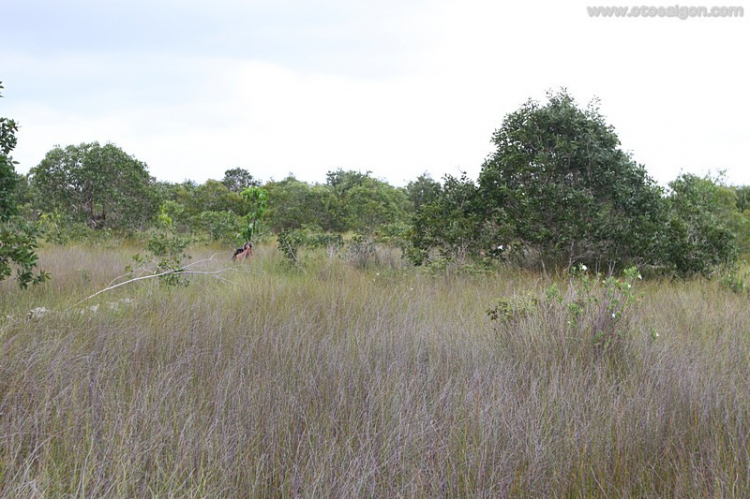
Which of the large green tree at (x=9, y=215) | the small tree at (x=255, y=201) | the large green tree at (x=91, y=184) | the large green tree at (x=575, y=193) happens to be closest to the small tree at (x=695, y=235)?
the large green tree at (x=575, y=193)

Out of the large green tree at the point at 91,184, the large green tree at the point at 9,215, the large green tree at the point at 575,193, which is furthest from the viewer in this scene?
the large green tree at the point at 91,184

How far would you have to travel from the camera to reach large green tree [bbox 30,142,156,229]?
43.0ft

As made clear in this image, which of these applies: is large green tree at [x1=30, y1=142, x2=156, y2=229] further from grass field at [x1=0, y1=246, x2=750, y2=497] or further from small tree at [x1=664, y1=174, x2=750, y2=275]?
small tree at [x1=664, y1=174, x2=750, y2=275]

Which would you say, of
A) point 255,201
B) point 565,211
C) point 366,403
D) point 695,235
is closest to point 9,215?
point 366,403

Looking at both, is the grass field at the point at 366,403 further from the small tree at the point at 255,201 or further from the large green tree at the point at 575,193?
the small tree at the point at 255,201

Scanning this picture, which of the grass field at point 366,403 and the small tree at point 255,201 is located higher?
the small tree at point 255,201

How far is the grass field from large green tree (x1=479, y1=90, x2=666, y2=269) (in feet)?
8.96

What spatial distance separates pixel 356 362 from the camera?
3.15 m

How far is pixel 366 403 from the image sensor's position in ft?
8.41

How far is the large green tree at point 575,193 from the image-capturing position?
700 cm

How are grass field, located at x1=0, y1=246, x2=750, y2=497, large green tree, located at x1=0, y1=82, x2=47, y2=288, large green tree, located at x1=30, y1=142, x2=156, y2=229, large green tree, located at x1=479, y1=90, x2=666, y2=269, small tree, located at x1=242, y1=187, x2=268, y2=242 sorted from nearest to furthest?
grass field, located at x1=0, y1=246, x2=750, y2=497 < large green tree, located at x1=0, y1=82, x2=47, y2=288 < large green tree, located at x1=479, y1=90, x2=666, y2=269 < small tree, located at x1=242, y1=187, x2=268, y2=242 < large green tree, located at x1=30, y1=142, x2=156, y2=229

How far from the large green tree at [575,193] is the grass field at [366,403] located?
2.73m

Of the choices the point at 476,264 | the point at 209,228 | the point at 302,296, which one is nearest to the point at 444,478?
the point at 302,296

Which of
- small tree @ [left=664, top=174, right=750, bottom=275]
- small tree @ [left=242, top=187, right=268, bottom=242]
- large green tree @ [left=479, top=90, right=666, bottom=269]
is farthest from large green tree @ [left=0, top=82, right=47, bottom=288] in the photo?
small tree @ [left=664, top=174, right=750, bottom=275]
